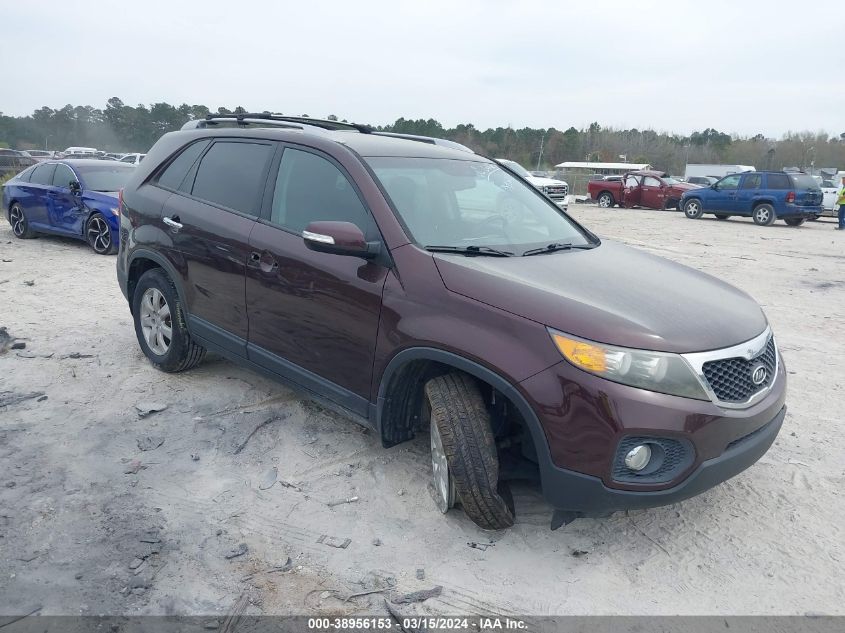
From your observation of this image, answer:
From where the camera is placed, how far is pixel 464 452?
2848mm

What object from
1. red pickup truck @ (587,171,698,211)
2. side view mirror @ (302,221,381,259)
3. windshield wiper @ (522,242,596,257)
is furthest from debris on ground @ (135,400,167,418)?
red pickup truck @ (587,171,698,211)

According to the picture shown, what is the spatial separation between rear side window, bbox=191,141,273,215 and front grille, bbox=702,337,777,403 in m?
2.68

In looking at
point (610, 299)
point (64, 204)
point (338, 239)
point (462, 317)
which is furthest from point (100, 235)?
Result: point (610, 299)

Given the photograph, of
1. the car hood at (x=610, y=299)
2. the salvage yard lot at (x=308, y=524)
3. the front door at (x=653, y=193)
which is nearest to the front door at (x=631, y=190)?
the front door at (x=653, y=193)

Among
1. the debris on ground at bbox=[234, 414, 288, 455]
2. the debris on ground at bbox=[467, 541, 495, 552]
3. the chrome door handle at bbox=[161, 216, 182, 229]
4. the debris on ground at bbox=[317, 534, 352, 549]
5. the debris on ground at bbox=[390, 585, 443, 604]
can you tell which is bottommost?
the debris on ground at bbox=[390, 585, 443, 604]

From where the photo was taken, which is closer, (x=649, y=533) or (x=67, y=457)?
(x=649, y=533)

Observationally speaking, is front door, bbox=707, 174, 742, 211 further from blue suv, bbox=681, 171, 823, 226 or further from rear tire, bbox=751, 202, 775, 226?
rear tire, bbox=751, 202, 775, 226

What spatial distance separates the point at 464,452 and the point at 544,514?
713mm

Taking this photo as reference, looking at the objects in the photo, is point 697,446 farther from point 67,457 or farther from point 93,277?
point 93,277

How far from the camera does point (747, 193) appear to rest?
780 inches

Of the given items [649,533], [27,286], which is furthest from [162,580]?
[27,286]

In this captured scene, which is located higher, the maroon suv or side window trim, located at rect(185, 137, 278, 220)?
side window trim, located at rect(185, 137, 278, 220)

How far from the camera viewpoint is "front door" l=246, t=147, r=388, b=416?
324 cm

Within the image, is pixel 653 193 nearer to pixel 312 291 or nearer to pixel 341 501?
pixel 312 291
